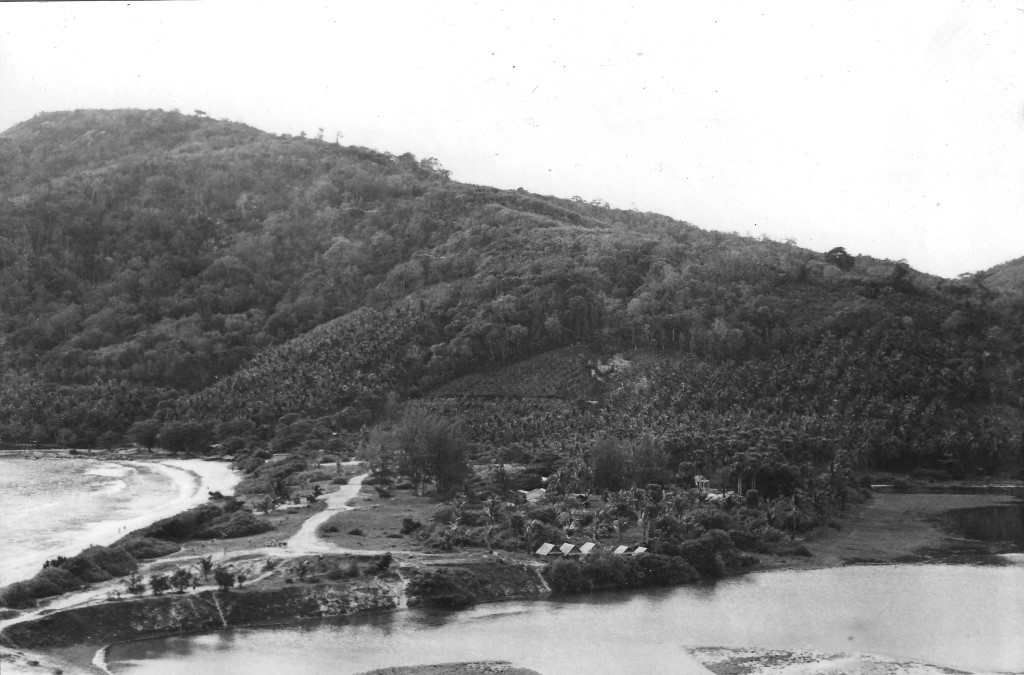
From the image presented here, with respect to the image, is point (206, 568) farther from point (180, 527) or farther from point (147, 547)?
point (180, 527)

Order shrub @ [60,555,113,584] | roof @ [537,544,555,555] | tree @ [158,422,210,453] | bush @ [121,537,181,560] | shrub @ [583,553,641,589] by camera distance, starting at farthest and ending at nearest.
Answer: tree @ [158,422,210,453] < roof @ [537,544,555,555] < bush @ [121,537,181,560] < shrub @ [583,553,641,589] < shrub @ [60,555,113,584]

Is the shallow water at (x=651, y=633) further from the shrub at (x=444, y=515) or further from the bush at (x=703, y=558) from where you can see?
the shrub at (x=444, y=515)

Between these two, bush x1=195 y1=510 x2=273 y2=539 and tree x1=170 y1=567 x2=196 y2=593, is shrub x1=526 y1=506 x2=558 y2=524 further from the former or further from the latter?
tree x1=170 y1=567 x2=196 y2=593

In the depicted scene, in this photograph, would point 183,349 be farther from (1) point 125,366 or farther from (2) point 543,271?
(2) point 543,271

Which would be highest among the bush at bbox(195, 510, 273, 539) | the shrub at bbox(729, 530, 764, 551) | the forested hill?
the forested hill

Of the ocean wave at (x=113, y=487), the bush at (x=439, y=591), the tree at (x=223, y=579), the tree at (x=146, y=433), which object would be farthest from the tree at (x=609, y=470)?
the tree at (x=146, y=433)

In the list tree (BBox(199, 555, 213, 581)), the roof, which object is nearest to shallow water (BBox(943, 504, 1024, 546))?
the roof

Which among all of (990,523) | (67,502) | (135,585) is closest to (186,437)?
(67,502)

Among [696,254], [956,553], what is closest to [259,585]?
[956,553]
